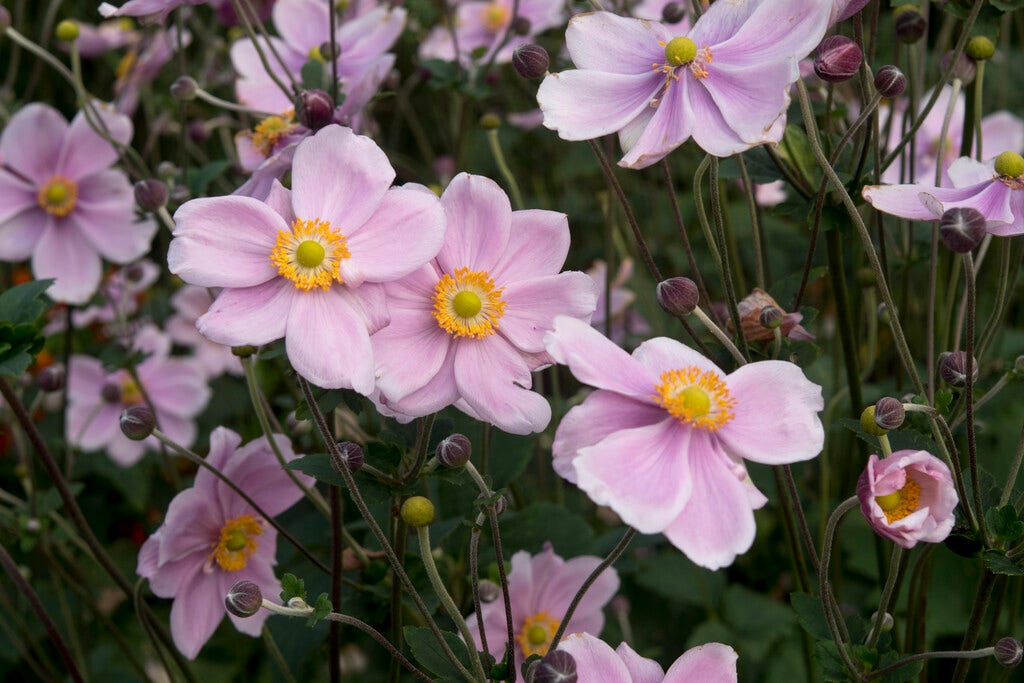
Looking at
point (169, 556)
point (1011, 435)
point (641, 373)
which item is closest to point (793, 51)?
point (641, 373)

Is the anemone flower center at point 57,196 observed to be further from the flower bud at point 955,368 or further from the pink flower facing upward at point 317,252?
the flower bud at point 955,368

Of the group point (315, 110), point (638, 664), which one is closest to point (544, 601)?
point (638, 664)

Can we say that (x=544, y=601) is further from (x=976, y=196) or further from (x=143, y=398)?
(x=143, y=398)

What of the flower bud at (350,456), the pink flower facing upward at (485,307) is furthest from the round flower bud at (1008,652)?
the flower bud at (350,456)

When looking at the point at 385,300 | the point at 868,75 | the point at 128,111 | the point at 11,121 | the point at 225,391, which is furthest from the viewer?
the point at 225,391

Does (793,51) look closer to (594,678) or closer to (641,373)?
(641,373)
